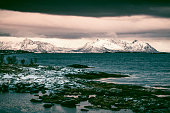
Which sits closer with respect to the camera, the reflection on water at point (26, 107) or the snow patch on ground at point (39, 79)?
the reflection on water at point (26, 107)

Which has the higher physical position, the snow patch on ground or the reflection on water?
the snow patch on ground

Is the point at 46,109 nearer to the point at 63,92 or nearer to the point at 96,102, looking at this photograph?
the point at 96,102

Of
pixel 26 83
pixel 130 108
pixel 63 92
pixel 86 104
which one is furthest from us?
pixel 26 83

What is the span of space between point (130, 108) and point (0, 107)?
22.4m

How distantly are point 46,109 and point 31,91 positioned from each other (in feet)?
50.5

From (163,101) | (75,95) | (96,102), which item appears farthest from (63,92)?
(163,101)

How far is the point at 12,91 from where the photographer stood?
184ft

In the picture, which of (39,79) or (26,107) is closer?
(26,107)

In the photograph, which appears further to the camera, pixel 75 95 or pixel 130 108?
pixel 75 95

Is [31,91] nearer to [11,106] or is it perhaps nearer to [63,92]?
[63,92]

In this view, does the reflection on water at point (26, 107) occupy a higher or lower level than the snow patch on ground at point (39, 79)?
lower

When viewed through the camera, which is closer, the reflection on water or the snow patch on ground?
the reflection on water

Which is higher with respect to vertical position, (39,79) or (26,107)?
(39,79)

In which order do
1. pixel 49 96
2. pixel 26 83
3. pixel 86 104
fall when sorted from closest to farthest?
Answer: 1. pixel 86 104
2. pixel 49 96
3. pixel 26 83
